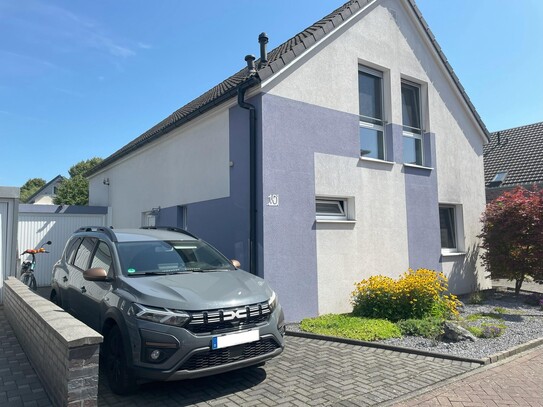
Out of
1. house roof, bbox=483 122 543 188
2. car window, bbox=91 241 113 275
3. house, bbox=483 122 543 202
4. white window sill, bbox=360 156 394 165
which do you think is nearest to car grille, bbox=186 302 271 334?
car window, bbox=91 241 113 275

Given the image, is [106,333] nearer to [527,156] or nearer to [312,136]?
[312,136]

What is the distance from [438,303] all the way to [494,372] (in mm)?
2775

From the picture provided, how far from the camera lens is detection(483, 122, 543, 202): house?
1772cm

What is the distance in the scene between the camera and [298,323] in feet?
24.7

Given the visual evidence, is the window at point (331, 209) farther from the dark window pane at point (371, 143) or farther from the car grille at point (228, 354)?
the car grille at point (228, 354)

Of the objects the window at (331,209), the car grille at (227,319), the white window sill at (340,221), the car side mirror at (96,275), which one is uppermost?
the window at (331,209)

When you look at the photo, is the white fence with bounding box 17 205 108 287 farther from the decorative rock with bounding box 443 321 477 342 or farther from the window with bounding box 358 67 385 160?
the decorative rock with bounding box 443 321 477 342

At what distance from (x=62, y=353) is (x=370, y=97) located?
8.71 m

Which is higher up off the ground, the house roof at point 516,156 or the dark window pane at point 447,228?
the house roof at point 516,156

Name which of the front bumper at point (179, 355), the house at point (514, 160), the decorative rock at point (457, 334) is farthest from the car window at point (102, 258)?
the house at point (514, 160)

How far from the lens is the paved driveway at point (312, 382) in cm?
407

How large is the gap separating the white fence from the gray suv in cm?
961

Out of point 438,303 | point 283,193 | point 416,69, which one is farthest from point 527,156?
point 283,193

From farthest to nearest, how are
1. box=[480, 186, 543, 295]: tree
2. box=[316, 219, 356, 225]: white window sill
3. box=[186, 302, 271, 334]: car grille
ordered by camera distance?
box=[480, 186, 543, 295]: tree → box=[316, 219, 356, 225]: white window sill → box=[186, 302, 271, 334]: car grille
